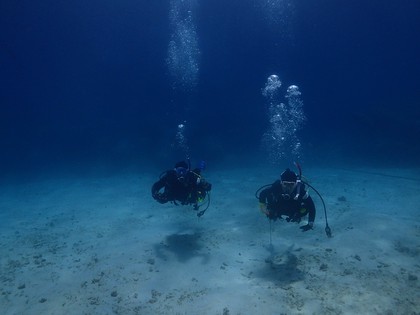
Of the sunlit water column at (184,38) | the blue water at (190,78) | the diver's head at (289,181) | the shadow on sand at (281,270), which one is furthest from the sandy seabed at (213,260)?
the sunlit water column at (184,38)

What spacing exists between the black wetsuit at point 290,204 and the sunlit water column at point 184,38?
4936cm

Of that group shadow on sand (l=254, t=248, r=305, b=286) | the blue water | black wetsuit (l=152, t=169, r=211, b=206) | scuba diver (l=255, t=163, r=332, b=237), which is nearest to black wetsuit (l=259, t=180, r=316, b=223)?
scuba diver (l=255, t=163, r=332, b=237)

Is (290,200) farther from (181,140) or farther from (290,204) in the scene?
(181,140)

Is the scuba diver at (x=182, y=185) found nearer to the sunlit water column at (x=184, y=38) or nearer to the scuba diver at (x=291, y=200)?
the scuba diver at (x=291, y=200)

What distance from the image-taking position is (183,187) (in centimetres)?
747

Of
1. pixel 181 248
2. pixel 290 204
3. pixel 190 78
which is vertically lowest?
pixel 181 248

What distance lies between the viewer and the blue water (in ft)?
87.2

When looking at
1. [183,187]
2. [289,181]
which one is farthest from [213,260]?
[289,181]

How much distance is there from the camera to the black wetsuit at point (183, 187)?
7414mm

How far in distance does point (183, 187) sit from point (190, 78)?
91409mm

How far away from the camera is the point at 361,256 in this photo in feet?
21.4

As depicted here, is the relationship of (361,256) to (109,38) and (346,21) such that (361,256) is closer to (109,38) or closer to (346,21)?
(109,38)

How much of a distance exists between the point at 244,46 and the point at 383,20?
4009cm

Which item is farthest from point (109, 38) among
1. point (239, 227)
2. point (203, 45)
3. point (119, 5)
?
point (239, 227)
